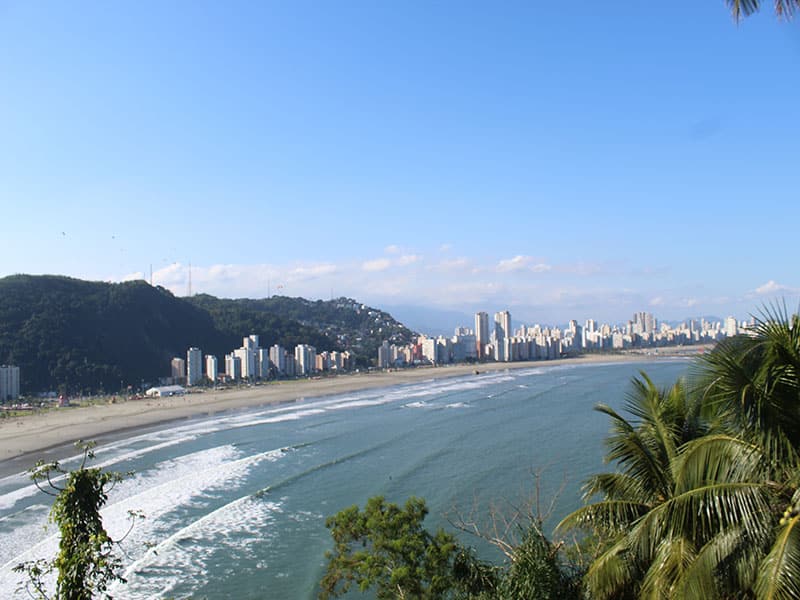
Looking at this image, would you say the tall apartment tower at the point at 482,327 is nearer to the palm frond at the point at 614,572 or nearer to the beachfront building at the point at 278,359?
the beachfront building at the point at 278,359

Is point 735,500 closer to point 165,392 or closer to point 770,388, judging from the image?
point 770,388

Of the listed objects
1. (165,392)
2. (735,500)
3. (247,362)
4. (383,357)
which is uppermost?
(735,500)

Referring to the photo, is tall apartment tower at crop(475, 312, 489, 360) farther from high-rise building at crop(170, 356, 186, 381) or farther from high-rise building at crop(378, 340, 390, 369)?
high-rise building at crop(170, 356, 186, 381)

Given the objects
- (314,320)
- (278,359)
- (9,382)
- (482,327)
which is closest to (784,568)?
(9,382)

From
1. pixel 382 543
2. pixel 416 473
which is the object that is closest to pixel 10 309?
pixel 416 473

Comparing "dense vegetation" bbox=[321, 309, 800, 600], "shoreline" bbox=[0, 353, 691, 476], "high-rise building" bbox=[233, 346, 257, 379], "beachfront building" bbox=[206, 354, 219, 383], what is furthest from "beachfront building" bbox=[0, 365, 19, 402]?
"dense vegetation" bbox=[321, 309, 800, 600]

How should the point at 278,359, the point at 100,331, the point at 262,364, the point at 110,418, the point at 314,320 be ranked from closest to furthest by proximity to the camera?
the point at 110,418 < the point at 100,331 < the point at 262,364 < the point at 278,359 < the point at 314,320
